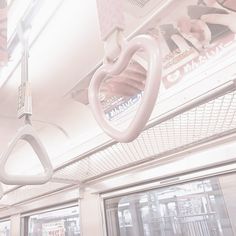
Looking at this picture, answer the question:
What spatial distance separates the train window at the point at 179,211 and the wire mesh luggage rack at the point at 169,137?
0.67 feet

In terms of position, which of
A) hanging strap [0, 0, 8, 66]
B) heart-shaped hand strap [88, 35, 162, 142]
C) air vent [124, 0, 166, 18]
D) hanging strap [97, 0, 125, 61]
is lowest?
heart-shaped hand strap [88, 35, 162, 142]

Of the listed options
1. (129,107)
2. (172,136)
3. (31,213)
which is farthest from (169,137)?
(31,213)

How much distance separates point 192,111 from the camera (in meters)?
0.88

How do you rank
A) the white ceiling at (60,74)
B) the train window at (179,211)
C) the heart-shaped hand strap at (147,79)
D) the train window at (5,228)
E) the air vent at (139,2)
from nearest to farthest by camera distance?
1. the heart-shaped hand strap at (147,79)
2. the air vent at (139,2)
3. the white ceiling at (60,74)
4. the train window at (179,211)
5. the train window at (5,228)

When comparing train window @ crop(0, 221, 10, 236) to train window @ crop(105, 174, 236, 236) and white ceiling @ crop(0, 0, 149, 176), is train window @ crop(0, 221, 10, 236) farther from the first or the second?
train window @ crop(105, 174, 236, 236)

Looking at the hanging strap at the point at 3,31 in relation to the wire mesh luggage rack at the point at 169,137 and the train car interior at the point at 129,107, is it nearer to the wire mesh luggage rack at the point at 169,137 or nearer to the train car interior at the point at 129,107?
the train car interior at the point at 129,107

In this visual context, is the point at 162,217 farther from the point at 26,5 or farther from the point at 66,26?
the point at 26,5

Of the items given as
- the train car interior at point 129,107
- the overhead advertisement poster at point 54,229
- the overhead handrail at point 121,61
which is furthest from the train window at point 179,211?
the overhead handrail at point 121,61

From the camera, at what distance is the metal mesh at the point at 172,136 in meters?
0.89

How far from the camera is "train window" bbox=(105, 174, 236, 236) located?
1.19m

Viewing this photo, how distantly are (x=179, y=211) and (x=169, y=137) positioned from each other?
0.51 meters

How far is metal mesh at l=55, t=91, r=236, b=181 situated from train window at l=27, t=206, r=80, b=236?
2.13 ft

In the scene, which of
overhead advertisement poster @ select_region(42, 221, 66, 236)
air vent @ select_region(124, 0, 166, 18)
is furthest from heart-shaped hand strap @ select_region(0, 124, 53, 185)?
overhead advertisement poster @ select_region(42, 221, 66, 236)

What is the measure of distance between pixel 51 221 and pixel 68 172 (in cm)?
104
